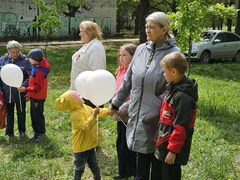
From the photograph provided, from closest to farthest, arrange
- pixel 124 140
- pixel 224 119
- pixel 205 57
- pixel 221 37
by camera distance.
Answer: pixel 124 140
pixel 224 119
pixel 205 57
pixel 221 37

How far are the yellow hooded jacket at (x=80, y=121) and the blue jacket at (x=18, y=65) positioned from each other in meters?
2.25

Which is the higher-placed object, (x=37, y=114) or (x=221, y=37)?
(x=221, y=37)

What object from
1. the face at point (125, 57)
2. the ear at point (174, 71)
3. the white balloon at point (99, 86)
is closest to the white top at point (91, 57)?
the face at point (125, 57)

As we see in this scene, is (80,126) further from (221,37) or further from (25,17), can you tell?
(25,17)

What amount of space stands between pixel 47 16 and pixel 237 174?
11.8 m

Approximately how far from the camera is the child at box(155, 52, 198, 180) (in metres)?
3.37

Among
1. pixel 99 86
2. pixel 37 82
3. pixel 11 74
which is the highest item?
pixel 99 86

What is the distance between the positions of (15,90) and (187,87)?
3.78m

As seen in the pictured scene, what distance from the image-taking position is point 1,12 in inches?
1110

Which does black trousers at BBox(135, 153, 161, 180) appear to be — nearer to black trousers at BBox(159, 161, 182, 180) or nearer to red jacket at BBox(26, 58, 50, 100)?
black trousers at BBox(159, 161, 182, 180)

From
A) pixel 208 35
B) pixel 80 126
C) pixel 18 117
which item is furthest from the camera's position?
pixel 208 35

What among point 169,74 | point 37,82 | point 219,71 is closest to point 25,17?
point 219,71

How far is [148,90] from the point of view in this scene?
374cm

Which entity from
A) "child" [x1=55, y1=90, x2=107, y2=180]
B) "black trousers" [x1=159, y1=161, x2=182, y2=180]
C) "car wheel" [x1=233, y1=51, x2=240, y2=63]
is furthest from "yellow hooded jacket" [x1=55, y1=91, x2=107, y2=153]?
"car wheel" [x1=233, y1=51, x2=240, y2=63]
